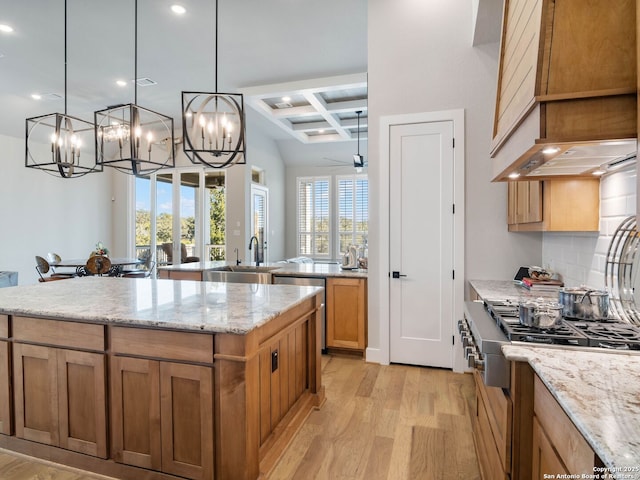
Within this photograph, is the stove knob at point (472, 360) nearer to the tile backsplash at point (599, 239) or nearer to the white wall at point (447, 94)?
the tile backsplash at point (599, 239)

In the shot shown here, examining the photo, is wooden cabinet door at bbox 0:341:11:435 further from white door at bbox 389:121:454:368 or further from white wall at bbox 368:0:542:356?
white door at bbox 389:121:454:368

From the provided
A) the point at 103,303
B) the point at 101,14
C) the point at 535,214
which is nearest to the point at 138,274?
the point at 101,14

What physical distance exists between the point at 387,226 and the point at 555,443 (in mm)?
2650

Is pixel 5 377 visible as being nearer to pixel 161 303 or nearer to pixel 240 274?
pixel 161 303

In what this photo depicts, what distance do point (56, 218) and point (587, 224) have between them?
8688 millimetres

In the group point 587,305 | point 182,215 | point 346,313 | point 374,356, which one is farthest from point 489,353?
point 182,215

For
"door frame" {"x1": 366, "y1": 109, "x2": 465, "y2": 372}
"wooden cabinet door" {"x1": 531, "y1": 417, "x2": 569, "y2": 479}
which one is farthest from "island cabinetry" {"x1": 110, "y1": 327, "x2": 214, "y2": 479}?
"door frame" {"x1": 366, "y1": 109, "x2": 465, "y2": 372}

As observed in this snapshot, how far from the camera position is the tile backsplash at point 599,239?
71.4 inches

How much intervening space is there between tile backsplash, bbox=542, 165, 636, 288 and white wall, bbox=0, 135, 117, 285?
8280 mm

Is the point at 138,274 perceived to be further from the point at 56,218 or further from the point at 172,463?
the point at 172,463

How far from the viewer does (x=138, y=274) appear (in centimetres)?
615

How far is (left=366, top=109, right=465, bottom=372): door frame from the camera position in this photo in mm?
3373

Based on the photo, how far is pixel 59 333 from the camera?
1.97 m

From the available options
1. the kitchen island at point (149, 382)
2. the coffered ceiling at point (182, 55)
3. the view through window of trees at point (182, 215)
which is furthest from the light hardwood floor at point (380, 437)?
the view through window of trees at point (182, 215)
